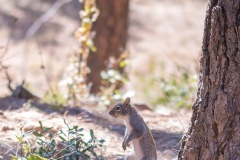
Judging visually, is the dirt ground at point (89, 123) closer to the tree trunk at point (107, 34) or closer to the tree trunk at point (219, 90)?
the tree trunk at point (219, 90)

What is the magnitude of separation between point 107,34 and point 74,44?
3.46 m

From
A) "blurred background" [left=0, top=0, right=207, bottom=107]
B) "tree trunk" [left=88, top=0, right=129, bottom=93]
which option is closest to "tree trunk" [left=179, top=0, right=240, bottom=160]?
"tree trunk" [left=88, top=0, right=129, bottom=93]

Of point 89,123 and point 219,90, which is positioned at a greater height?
point 219,90

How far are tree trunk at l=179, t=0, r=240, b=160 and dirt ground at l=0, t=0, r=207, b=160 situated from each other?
1927 mm

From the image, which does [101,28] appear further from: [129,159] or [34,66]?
[129,159]

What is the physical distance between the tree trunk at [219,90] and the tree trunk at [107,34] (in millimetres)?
5171

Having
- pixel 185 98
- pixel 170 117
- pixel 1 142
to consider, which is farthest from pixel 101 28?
pixel 1 142

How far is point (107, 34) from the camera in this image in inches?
352

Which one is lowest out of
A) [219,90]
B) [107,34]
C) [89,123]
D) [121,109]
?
[89,123]

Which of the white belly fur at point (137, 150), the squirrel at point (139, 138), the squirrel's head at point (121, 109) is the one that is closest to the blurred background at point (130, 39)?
the squirrel's head at point (121, 109)

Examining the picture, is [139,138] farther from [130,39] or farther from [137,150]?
[130,39]

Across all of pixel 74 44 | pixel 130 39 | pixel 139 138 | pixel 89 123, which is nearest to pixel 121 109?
pixel 139 138

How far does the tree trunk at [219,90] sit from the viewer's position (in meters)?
3.40

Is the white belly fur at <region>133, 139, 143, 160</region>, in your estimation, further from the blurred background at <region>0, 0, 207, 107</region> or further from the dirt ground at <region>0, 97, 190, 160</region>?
the blurred background at <region>0, 0, 207, 107</region>
